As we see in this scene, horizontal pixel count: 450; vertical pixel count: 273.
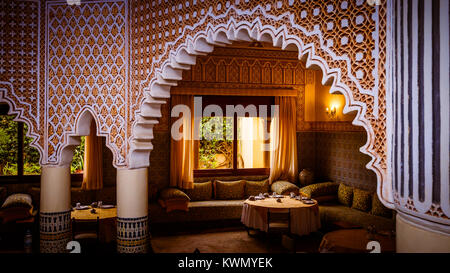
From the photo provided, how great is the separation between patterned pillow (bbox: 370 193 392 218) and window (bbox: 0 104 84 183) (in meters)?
6.30

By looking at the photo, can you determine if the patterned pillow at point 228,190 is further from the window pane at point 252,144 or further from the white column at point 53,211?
the white column at point 53,211

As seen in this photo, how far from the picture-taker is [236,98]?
A: 31.8 ft

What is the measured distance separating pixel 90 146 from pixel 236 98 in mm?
3524

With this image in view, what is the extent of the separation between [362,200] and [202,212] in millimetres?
3356

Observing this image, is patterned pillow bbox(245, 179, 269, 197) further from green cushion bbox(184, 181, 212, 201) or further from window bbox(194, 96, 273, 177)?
green cushion bbox(184, 181, 212, 201)

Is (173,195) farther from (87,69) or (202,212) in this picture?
(87,69)

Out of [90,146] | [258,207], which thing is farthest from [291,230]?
[90,146]

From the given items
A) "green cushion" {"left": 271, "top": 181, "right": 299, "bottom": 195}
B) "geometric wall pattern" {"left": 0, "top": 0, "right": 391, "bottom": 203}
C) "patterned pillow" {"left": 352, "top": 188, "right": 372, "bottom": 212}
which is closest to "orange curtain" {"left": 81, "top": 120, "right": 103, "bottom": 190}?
"geometric wall pattern" {"left": 0, "top": 0, "right": 391, "bottom": 203}

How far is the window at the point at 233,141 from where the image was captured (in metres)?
9.63

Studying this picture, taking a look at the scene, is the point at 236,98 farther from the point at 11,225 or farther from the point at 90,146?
the point at 11,225

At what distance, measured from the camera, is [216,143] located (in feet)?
32.2

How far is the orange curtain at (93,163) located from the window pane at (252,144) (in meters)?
3.28

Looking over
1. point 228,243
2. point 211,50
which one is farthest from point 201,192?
point 211,50

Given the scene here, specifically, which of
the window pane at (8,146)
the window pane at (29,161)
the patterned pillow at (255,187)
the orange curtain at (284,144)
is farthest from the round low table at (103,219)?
the orange curtain at (284,144)
